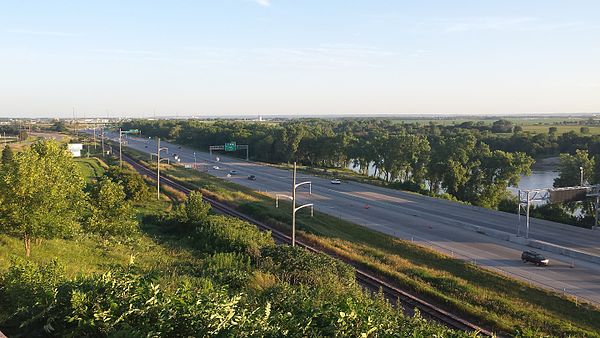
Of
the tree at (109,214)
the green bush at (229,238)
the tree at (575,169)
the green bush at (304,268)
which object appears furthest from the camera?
the tree at (575,169)

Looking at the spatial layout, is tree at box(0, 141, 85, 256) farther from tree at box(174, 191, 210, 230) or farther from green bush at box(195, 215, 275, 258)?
tree at box(174, 191, 210, 230)

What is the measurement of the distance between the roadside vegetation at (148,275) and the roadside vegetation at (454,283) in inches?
196

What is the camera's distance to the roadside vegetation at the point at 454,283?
2164 cm

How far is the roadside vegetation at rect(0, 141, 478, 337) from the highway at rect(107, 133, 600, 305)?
13736mm

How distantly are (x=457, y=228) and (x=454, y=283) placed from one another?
18304 millimetres

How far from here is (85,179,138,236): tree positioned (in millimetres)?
27359

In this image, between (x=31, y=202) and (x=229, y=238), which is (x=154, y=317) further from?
(x=229, y=238)

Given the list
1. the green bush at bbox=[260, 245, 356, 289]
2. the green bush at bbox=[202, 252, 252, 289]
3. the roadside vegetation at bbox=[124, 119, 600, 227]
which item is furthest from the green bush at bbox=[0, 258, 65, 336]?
the roadside vegetation at bbox=[124, 119, 600, 227]

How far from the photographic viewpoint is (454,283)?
1050 inches

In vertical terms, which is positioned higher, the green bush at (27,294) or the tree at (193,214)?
the green bush at (27,294)

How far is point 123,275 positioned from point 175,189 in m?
53.2

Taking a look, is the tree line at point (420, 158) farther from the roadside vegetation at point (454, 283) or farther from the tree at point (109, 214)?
the tree at point (109, 214)

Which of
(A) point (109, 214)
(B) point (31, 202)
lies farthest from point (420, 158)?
(B) point (31, 202)

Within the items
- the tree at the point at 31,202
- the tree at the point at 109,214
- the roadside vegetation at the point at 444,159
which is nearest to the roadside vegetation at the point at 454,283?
the tree at the point at 109,214
